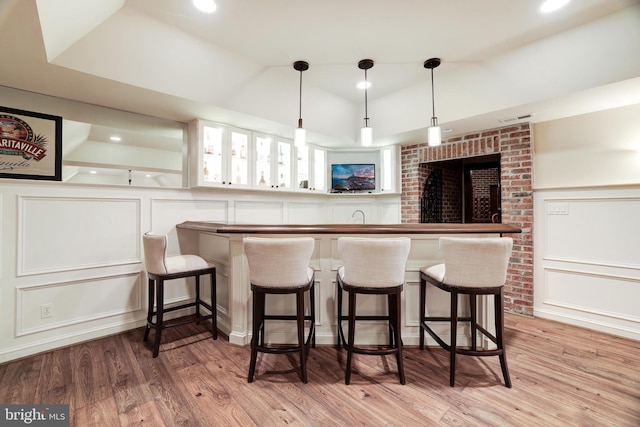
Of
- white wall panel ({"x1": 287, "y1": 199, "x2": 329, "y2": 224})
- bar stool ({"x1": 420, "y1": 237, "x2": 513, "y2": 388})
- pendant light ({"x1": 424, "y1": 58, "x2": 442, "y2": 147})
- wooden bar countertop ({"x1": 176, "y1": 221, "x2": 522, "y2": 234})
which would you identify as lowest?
bar stool ({"x1": 420, "y1": 237, "x2": 513, "y2": 388})

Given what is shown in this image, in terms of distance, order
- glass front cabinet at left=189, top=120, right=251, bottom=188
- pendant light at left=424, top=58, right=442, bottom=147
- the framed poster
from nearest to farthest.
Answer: the framed poster, pendant light at left=424, top=58, right=442, bottom=147, glass front cabinet at left=189, top=120, right=251, bottom=188

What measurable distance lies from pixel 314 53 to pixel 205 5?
1000mm

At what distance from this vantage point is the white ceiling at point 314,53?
1938 mm

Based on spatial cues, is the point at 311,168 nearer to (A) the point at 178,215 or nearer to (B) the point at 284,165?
(B) the point at 284,165

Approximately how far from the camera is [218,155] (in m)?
3.19

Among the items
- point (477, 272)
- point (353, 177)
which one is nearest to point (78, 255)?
point (477, 272)

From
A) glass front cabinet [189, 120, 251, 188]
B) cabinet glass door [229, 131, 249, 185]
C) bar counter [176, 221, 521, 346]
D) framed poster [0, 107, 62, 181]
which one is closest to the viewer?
framed poster [0, 107, 62, 181]

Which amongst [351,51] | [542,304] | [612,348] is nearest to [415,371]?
[612,348]

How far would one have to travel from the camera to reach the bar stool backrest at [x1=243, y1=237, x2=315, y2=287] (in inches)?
71.4

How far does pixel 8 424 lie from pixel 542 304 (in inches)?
179

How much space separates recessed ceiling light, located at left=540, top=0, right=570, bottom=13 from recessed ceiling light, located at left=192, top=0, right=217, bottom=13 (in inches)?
94.4

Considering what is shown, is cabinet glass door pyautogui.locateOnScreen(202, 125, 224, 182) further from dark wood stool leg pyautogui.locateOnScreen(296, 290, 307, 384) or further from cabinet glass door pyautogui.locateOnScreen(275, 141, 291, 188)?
dark wood stool leg pyautogui.locateOnScreen(296, 290, 307, 384)

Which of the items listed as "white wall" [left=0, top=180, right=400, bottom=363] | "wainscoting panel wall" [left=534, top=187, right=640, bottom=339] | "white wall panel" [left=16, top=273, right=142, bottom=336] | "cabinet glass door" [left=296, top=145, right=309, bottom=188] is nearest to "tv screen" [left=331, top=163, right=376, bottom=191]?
"cabinet glass door" [left=296, top=145, right=309, bottom=188]

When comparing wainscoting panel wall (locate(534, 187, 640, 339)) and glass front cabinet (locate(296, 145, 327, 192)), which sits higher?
glass front cabinet (locate(296, 145, 327, 192))
